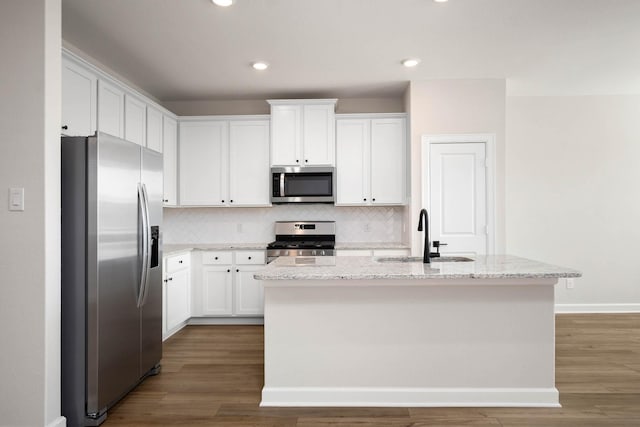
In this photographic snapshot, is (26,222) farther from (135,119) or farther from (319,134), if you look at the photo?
(319,134)

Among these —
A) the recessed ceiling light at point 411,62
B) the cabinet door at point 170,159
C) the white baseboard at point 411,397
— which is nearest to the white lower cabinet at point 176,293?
the cabinet door at point 170,159

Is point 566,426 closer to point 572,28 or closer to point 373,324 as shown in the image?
point 373,324

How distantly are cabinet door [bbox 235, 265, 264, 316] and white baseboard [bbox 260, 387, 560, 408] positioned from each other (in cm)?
208

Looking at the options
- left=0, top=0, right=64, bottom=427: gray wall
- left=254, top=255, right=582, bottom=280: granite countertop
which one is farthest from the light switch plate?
left=254, top=255, right=582, bottom=280: granite countertop

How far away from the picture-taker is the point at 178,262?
4324mm

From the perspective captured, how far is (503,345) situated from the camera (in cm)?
261

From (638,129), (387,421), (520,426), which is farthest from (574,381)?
(638,129)

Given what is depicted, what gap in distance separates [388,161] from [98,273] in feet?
10.8

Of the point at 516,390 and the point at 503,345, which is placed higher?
the point at 503,345

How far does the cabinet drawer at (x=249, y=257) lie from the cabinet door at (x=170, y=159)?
983mm

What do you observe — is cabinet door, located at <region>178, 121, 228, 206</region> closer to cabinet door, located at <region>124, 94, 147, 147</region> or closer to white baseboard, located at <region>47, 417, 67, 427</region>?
cabinet door, located at <region>124, 94, 147, 147</region>

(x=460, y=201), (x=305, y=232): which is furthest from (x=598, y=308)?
(x=305, y=232)

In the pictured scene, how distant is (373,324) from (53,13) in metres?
2.53

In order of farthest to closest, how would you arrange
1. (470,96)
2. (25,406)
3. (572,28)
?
(470,96)
(572,28)
(25,406)
